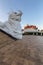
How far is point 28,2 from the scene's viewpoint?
13.2 metres

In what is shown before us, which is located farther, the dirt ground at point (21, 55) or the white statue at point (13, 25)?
the white statue at point (13, 25)

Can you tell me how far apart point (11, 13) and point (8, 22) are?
1.90 feet

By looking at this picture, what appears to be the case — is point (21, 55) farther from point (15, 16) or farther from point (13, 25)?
point (15, 16)

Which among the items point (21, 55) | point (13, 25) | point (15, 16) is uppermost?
point (15, 16)

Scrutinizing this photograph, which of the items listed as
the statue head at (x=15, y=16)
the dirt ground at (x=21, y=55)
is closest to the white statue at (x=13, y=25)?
the statue head at (x=15, y=16)

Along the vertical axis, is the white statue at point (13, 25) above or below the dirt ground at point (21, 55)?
above

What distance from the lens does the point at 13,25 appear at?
20.3 ft

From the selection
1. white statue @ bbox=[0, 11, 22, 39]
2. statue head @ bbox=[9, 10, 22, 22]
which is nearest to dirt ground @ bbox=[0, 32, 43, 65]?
white statue @ bbox=[0, 11, 22, 39]

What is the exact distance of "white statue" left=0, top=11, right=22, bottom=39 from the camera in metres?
6.08

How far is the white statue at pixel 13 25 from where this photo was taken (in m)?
6.08

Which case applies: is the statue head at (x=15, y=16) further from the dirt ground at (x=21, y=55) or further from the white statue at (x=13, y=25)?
the dirt ground at (x=21, y=55)

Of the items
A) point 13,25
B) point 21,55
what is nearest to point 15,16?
point 13,25

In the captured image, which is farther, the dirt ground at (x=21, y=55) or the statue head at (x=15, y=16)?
the statue head at (x=15, y=16)

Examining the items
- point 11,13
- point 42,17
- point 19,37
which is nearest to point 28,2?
point 42,17
